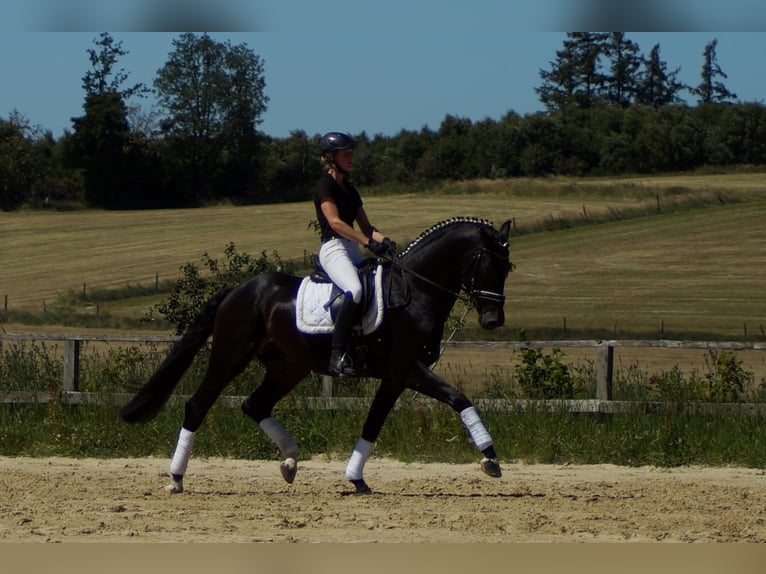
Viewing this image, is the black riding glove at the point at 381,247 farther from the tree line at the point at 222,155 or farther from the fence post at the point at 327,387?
the tree line at the point at 222,155

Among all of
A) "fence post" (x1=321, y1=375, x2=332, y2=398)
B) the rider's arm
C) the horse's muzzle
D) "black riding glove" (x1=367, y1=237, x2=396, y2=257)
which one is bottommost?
"fence post" (x1=321, y1=375, x2=332, y2=398)

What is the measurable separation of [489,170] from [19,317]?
115ft

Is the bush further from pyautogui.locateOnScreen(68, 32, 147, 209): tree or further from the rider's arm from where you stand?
pyautogui.locateOnScreen(68, 32, 147, 209): tree

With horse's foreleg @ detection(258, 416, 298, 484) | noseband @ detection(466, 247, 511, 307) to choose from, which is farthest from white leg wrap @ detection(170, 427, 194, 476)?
noseband @ detection(466, 247, 511, 307)

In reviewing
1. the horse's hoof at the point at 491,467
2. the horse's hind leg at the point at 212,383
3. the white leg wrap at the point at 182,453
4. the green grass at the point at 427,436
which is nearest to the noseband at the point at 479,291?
the horse's hoof at the point at 491,467

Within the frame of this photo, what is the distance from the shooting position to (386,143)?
2790 inches

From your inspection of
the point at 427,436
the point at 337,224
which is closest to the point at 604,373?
the point at 427,436

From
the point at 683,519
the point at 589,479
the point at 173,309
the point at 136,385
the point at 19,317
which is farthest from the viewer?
the point at 19,317

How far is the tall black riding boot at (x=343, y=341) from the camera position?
7.64 meters

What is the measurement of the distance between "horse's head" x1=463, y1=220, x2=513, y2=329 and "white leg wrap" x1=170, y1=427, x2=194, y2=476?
2286mm

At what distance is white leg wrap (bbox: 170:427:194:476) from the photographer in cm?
805

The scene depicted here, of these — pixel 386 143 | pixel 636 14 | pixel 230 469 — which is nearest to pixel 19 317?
pixel 230 469

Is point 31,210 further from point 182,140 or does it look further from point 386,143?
point 386,143

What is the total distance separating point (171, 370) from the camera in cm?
841
